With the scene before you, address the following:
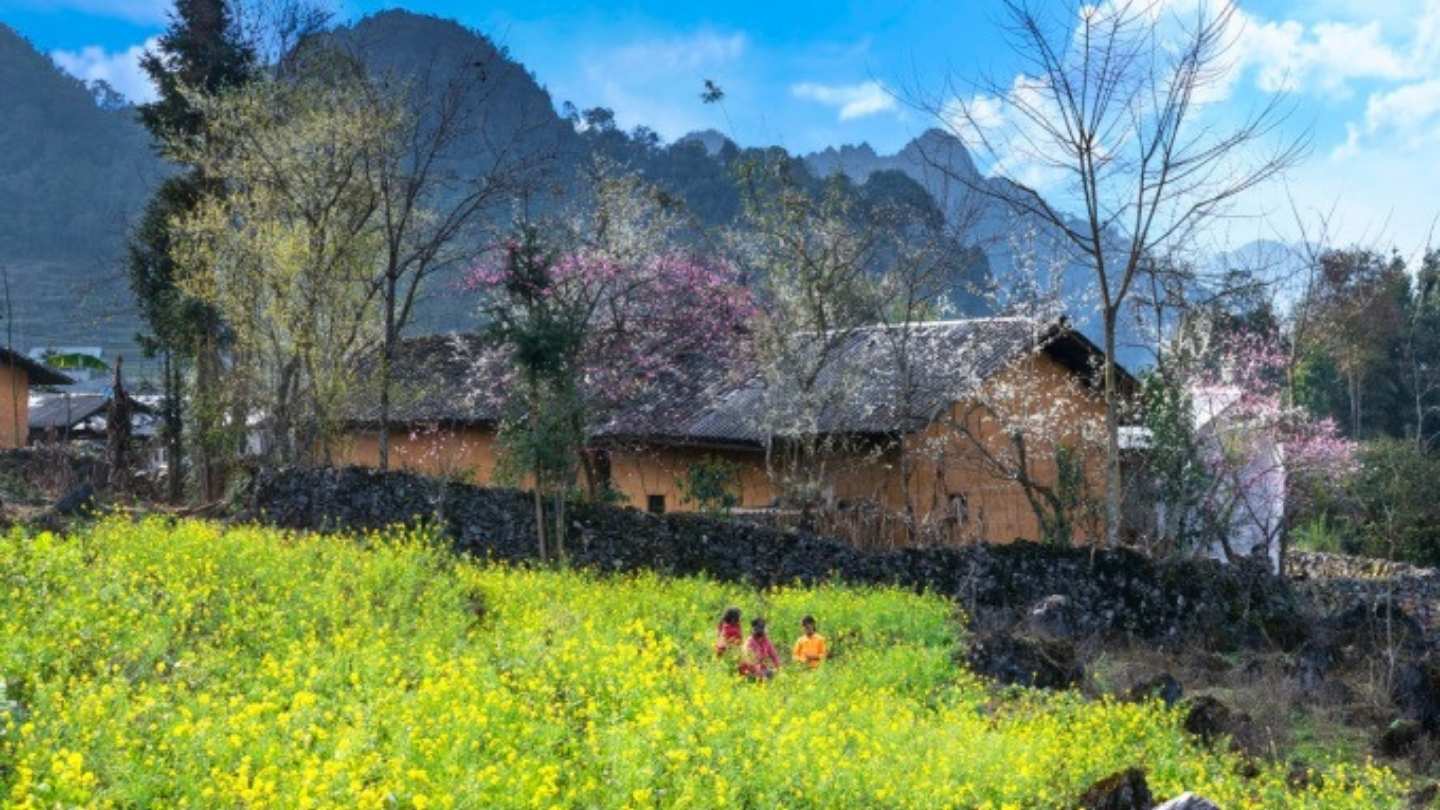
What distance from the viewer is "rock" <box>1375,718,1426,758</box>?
12.5 metres

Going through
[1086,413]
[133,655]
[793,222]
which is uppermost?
[793,222]

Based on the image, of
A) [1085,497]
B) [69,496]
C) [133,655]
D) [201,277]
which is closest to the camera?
[133,655]

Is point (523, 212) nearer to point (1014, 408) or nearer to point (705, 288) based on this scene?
point (705, 288)

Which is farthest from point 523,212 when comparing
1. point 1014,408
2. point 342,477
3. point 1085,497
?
point 1085,497

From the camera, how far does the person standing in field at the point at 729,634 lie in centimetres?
1266

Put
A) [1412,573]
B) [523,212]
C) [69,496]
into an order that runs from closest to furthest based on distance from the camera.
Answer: [69,496] < [1412,573] < [523,212]

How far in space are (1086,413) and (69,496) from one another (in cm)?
1948

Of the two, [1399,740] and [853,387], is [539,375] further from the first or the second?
[1399,740]

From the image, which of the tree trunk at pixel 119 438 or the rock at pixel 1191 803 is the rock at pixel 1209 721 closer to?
the rock at pixel 1191 803

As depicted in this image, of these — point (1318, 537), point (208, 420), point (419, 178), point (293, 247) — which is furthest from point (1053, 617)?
point (208, 420)

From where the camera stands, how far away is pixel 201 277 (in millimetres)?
24844

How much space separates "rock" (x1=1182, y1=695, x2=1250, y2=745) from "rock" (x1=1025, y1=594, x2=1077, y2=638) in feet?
15.9

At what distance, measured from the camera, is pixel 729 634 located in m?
12.9

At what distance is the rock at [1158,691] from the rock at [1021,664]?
41.8 inches
